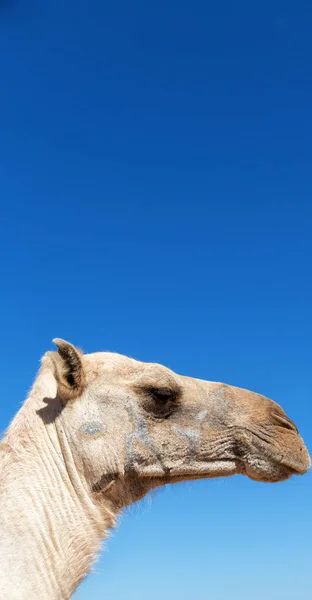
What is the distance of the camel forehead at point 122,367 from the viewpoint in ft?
28.1

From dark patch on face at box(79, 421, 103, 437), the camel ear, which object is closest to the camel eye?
dark patch on face at box(79, 421, 103, 437)

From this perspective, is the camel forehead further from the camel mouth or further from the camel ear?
the camel mouth

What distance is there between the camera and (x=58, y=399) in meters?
8.21

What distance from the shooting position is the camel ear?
812 cm

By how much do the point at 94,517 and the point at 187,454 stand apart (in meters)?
1.31

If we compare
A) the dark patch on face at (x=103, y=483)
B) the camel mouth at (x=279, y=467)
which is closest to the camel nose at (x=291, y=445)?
the camel mouth at (x=279, y=467)

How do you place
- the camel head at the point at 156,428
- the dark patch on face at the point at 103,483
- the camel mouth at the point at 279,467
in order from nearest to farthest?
1. the dark patch on face at the point at 103,483
2. the camel head at the point at 156,428
3. the camel mouth at the point at 279,467

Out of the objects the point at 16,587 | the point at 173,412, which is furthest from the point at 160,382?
the point at 16,587

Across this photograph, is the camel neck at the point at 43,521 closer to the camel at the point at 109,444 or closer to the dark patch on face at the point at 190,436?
the camel at the point at 109,444

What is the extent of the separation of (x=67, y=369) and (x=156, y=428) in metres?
1.25

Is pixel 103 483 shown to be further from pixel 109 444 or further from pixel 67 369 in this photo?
pixel 67 369

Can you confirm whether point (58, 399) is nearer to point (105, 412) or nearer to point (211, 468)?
point (105, 412)

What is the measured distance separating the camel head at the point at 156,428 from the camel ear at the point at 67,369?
11mm

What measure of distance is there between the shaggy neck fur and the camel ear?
0.20 m
